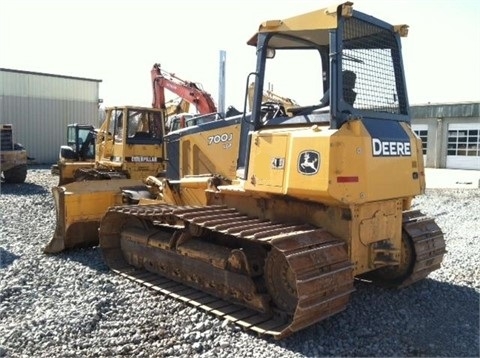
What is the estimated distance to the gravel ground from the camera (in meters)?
4.16

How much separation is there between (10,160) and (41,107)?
1135cm

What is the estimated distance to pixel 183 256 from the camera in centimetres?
546

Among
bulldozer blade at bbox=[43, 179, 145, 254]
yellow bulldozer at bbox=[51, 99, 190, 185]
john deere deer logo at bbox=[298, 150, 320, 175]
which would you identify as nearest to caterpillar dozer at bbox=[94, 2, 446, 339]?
john deere deer logo at bbox=[298, 150, 320, 175]

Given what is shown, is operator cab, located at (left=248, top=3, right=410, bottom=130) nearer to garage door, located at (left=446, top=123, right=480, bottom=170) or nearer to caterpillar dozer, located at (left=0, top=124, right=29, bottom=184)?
caterpillar dozer, located at (left=0, top=124, right=29, bottom=184)

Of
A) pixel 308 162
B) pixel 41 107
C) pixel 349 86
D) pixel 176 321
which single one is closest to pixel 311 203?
pixel 308 162

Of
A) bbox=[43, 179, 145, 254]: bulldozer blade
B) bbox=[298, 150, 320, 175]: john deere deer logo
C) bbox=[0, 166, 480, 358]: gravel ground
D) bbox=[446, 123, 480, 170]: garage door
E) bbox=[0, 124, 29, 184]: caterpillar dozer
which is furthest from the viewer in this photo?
bbox=[446, 123, 480, 170]: garage door

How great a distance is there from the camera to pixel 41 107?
26609 mm

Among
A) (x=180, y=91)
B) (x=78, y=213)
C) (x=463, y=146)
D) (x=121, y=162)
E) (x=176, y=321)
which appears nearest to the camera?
(x=176, y=321)

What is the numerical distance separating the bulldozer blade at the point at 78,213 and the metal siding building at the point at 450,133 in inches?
860

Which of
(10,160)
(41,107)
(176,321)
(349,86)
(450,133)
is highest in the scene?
(41,107)

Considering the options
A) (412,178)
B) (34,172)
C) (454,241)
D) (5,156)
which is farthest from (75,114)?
(412,178)

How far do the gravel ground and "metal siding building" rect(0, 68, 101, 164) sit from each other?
21.0 metres

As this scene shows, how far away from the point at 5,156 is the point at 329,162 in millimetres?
14342

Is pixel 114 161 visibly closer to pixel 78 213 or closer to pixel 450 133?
pixel 78 213
